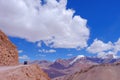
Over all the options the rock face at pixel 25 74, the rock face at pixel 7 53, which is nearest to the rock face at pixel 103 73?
the rock face at pixel 7 53

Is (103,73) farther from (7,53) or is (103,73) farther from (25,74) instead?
(25,74)

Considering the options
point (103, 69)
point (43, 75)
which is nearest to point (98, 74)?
point (103, 69)

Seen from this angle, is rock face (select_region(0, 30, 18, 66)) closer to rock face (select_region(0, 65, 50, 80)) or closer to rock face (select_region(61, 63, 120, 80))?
rock face (select_region(0, 65, 50, 80))

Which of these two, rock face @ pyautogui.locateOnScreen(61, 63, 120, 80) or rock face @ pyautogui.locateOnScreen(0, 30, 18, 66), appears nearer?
rock face @ pyautogui.locateOnScreen(0, 30, 18, 66)

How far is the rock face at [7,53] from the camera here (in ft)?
92.0

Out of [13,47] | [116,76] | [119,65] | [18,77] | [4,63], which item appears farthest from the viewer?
[119,65]

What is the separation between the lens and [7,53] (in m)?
29.0

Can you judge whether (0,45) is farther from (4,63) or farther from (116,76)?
(116,76)

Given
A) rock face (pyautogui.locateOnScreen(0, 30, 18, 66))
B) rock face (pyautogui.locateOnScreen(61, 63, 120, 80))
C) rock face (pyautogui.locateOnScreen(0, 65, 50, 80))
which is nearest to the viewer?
rock face (pyautogui.locateOnScreen(0, 65, 50, 80))

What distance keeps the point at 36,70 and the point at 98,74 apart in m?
135

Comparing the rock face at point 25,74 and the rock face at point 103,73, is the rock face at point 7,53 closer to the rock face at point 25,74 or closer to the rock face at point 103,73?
the rock face at point 25,74

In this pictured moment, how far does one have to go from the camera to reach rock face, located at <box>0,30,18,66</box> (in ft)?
Answer: 92.0

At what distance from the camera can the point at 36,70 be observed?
18.2 metres

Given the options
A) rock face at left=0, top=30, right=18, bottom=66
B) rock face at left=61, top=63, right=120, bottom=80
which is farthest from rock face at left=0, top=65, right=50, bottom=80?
rock face at left=61, top=63, right=120, bottom=80
